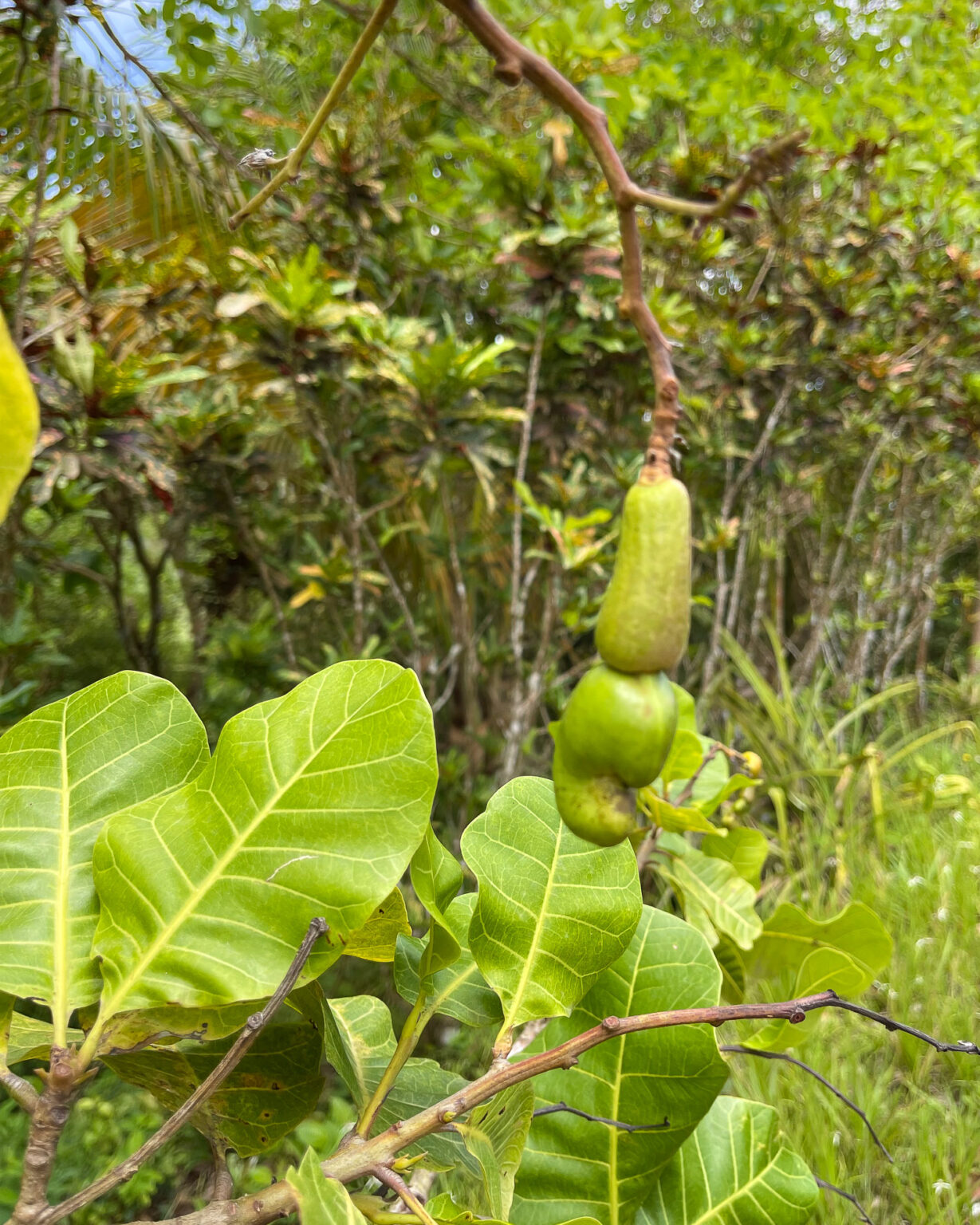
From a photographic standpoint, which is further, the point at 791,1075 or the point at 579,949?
the point at 791,1075

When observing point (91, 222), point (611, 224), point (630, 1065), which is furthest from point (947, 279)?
point (630, 1065)

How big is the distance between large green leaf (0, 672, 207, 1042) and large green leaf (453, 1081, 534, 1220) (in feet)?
0.71

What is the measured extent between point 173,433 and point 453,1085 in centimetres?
203

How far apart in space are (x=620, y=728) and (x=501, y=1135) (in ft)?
1.06

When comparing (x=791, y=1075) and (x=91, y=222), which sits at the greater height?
(x=91, y=222)

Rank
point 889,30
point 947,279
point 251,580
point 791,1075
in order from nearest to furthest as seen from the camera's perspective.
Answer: point 791,1075 < point 251,580 < point 947,279 < point 889,30

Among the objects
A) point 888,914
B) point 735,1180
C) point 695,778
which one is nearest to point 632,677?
point 735,1180

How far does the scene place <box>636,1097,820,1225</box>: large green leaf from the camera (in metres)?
0.56

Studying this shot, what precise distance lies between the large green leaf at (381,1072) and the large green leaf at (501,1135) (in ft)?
0.06

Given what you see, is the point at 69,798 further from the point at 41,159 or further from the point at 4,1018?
the point at 41,159

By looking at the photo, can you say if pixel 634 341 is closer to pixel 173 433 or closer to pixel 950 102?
pixel 173 433

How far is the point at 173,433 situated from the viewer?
87.1 inches

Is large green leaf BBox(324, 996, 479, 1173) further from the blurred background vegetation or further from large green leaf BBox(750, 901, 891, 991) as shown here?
the blurred background vegetation

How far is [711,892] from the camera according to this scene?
0.85 metres
